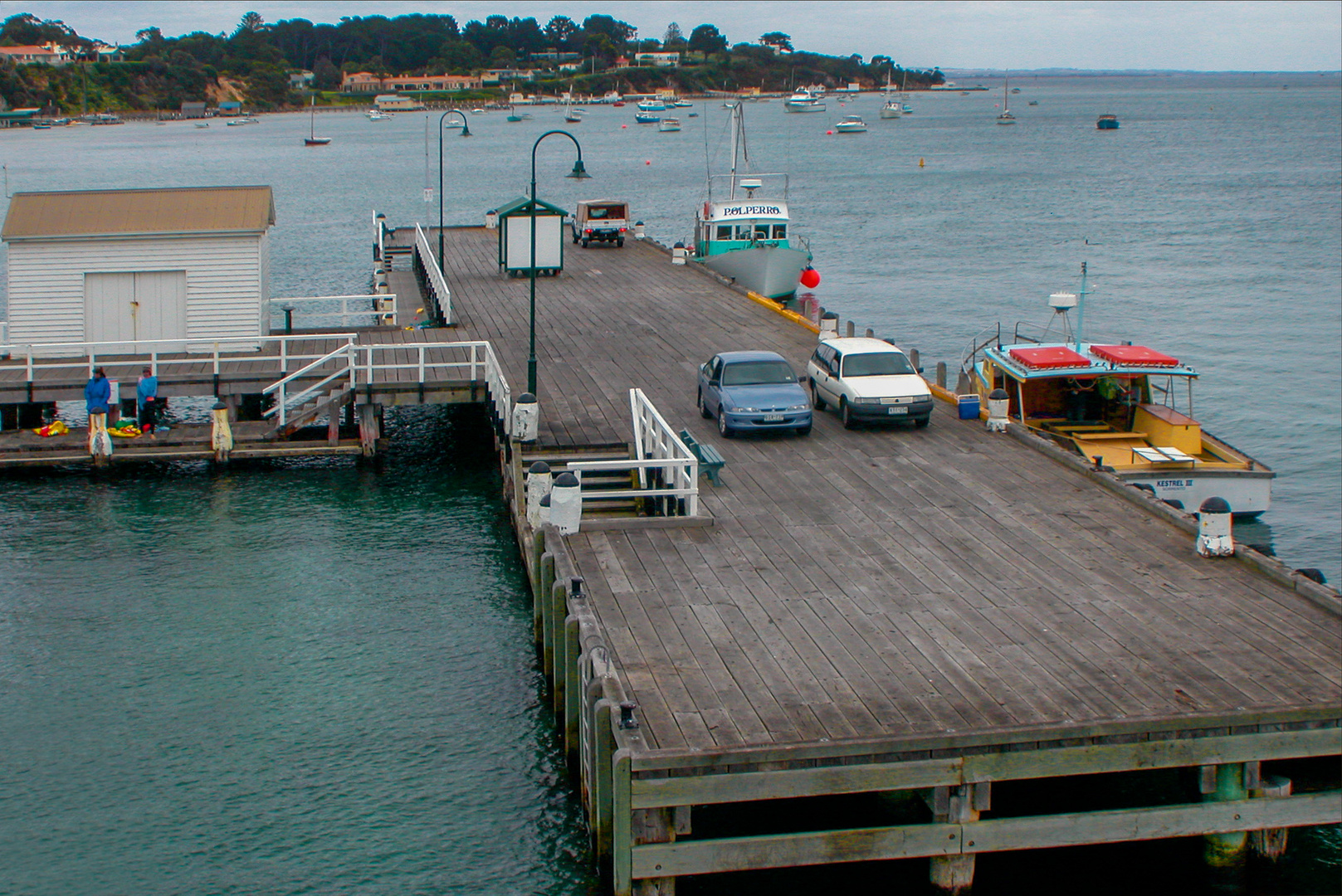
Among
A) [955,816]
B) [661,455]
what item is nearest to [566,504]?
[661,455]

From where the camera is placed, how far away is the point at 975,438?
24.2 metres

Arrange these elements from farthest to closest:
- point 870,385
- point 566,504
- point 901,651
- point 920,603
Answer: point 870,385, point 566,504, point 920,603, point 901,651

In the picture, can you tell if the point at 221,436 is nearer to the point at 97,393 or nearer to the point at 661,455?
the point at 97,393

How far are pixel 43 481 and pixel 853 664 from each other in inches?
812

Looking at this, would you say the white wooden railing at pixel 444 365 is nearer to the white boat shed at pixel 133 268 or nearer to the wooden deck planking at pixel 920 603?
the wooden deck planking at pixel 920 603

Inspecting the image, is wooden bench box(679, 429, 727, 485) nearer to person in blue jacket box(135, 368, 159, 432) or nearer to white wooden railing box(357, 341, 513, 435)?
white wooden railing box(357, 341, 513, 435)

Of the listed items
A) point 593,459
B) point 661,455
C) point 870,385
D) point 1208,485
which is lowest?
point 1208,485

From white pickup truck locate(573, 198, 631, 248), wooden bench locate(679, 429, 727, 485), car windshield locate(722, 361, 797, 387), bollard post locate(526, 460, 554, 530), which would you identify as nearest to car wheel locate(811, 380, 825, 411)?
car windshield locate(722, 361, 797, 387)

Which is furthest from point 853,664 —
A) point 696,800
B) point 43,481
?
point 43,481

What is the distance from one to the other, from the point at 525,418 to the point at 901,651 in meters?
10.5

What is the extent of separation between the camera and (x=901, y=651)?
15.0m

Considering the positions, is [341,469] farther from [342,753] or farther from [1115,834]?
[1115,834]

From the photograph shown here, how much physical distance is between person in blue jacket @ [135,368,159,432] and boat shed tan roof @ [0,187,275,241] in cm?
402

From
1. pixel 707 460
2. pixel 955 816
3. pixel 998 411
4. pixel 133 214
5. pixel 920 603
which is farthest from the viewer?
pixel 133 214
